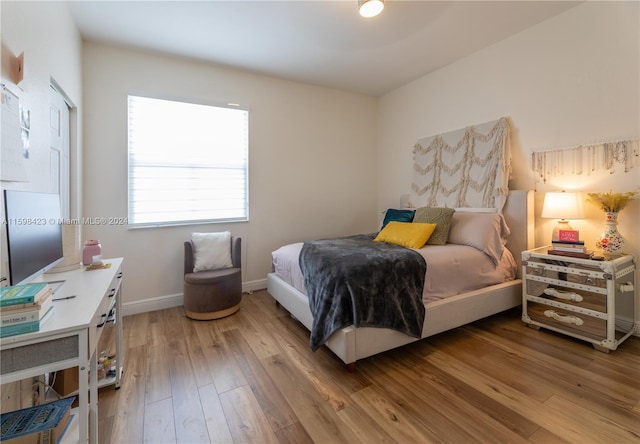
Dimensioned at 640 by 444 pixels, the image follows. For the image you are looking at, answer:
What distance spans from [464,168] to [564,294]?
5.42 feet

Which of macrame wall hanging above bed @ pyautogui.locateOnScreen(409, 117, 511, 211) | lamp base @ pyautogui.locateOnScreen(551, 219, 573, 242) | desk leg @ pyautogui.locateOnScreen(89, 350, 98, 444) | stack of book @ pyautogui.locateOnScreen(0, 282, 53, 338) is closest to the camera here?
stack of book @ pyautogui.locateOnScreen(0, 282, 53, 338)

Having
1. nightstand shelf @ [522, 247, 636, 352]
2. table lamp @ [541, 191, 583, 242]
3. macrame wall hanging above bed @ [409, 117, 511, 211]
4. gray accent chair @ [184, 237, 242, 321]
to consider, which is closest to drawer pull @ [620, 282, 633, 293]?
nightstand shelf @ [522, 247, 636, 352]

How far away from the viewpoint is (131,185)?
10.1 feet

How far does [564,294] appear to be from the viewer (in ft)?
7.73

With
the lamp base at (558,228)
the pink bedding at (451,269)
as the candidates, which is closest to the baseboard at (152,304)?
the pink bedding at (451,269)

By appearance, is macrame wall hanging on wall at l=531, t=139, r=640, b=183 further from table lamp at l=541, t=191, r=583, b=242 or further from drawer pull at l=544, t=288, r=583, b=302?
drawer pull at l=544, t=288, r=583, b=302

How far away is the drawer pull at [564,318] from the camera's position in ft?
7.46

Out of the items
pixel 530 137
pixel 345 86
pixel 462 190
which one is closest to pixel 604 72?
pixel 530 137

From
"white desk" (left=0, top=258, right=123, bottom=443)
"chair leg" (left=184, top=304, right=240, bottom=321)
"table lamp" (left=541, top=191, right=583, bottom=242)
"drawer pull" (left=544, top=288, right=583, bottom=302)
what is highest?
"table lamp" (left=541, top=191, right=583, bottom=242)

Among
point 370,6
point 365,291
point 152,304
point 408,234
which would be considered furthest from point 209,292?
point 370,6

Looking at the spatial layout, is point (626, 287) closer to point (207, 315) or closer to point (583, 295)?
point (583, 295)

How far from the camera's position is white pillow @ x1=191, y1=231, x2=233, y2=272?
10.0 feet

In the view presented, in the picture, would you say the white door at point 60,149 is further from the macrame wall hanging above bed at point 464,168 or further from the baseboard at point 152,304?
the macrame wall hanging above bed at point 464,168

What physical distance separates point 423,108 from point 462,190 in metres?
1.34
